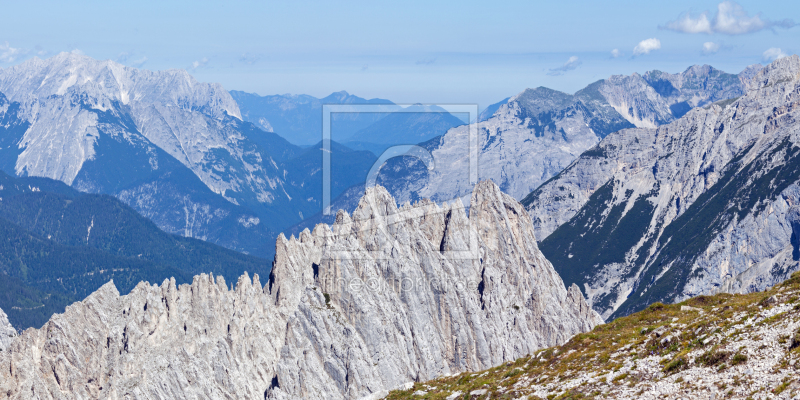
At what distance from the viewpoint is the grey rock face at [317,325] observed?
451 ft

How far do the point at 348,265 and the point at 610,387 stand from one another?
97.9m

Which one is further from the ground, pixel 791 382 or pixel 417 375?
pixel 791 382

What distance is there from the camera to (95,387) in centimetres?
13650

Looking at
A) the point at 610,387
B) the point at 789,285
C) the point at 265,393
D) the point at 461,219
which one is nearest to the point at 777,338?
the point at 610,387

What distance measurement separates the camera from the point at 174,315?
491 ft

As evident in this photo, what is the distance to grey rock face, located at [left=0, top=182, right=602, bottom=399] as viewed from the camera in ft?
451

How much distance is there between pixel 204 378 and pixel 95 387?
775 inches

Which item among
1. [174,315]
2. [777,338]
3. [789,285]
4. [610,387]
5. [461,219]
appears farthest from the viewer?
[461,219]

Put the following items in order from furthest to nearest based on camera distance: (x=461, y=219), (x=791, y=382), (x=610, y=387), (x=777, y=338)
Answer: (x=461, y=219), (x=610, y=387), (x=777, y=338), (x=791, y=382)

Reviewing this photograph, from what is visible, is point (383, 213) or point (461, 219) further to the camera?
point (461, 219)

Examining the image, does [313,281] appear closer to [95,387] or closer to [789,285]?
[95,387]

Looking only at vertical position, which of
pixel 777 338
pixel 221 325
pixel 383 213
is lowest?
pixel 221 325

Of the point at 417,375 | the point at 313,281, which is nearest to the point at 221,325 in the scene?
the point at 313,281

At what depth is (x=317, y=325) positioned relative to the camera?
150 metres
